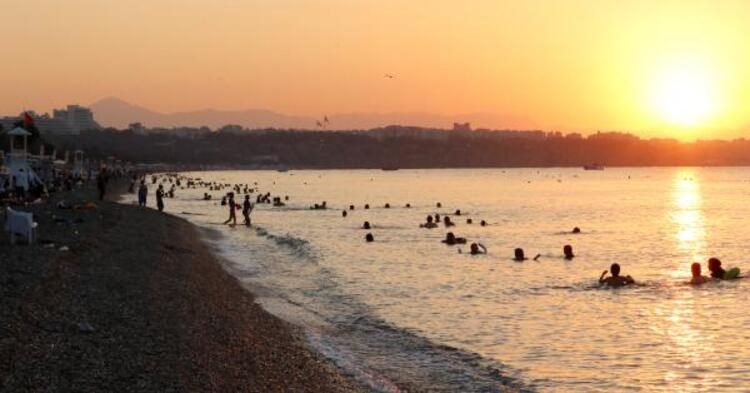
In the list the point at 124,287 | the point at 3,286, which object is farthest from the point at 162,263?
the point at 3,286

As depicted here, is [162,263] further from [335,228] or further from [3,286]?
[335,228]

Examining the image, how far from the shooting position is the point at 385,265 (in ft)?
113

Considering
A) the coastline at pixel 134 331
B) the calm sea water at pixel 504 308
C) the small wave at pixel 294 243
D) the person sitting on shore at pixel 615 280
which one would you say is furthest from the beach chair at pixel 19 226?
the person sitting on shore at pixel 615 280

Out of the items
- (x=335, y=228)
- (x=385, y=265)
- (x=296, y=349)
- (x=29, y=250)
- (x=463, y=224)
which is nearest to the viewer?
(x=296, y=349)

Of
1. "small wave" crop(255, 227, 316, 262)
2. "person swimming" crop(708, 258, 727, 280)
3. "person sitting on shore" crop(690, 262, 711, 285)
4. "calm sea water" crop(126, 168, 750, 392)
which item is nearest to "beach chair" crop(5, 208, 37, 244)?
"calm sea water" crop(126, 168, 750, 392)

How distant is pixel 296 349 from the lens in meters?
15.9

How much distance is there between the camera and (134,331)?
47.4ft

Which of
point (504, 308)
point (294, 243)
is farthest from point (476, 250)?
point (504, 308)

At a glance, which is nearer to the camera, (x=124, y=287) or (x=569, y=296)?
(x=124, y=287)

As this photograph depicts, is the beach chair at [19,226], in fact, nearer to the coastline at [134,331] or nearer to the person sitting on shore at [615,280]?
the coastline at [134,331]

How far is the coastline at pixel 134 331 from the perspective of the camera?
11273 millimetres

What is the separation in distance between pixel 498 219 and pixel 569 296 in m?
42.9

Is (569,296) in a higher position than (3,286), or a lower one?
lower

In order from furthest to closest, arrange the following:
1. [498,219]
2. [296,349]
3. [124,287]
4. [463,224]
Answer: [498,219]
[463,224]
[124,287]
[296,349]
